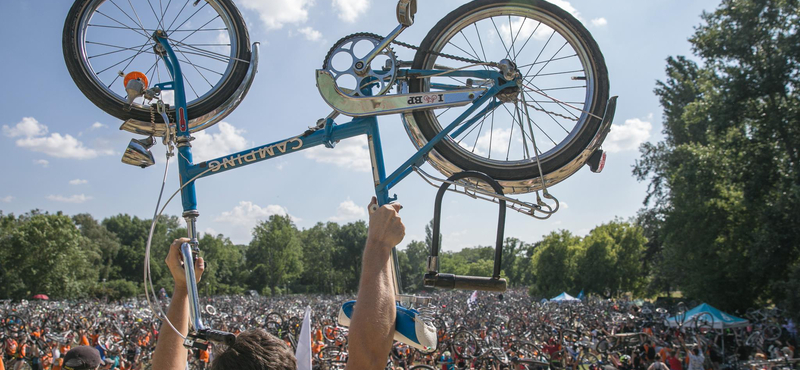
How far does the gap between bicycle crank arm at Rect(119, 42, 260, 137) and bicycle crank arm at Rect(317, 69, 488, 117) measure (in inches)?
24.8

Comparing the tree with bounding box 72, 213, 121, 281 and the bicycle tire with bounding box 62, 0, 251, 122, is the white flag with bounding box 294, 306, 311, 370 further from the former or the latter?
the tree with bounding box 72, 213, 121, 281

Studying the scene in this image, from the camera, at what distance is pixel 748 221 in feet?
83.8

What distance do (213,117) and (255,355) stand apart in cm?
196

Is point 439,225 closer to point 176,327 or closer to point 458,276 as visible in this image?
point 458,276

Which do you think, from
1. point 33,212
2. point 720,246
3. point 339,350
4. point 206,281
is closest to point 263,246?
point 206,281

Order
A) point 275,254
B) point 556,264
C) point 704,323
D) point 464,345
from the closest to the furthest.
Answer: point 464,345, point 704,323, point 556,264, point 275,254

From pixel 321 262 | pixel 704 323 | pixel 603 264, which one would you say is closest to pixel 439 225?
pixel 704 323

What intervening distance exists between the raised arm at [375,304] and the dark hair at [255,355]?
0.71 feet

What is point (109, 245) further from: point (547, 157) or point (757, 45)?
point (547, 157)

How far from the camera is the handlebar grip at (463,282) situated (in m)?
2.34

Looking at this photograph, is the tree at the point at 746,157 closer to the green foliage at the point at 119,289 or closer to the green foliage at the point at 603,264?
the green foliage at the point at 603,264

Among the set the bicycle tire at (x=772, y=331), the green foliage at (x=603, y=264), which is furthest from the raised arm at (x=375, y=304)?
the green foliage at (x=603, y=264)

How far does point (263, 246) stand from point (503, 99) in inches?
3103

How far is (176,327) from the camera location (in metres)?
2.44
